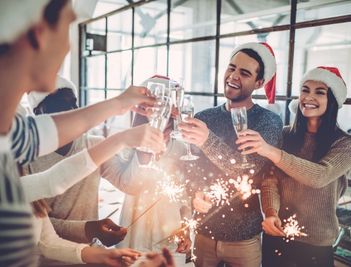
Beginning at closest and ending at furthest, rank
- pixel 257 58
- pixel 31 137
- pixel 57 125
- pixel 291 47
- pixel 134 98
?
pixel 31 137 → pixel 57 125 → pixel 134 98 → pixel 257 58 → pixel 291 47

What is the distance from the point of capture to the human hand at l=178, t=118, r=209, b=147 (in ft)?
5.21

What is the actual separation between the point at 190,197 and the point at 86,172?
952 millimetres

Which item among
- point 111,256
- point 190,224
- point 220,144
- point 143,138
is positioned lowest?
point 190,224

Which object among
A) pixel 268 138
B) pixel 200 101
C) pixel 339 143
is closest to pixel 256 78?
pixel 268 138

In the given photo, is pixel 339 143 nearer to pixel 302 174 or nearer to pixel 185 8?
pixel 302 174

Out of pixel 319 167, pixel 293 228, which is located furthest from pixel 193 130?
pixel 293 228

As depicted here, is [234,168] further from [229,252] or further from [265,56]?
[265,56]

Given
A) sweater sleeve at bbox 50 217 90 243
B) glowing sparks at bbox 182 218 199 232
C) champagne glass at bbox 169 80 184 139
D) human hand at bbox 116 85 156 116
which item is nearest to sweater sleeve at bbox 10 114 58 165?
human hand at bbox 116 85 156 116

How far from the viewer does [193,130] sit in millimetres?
1603

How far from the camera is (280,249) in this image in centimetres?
189

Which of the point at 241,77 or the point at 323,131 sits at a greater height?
the point at 241,77

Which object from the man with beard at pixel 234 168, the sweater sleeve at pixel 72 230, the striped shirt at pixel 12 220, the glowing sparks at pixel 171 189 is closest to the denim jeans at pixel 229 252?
the man with beard at pixel 234 168

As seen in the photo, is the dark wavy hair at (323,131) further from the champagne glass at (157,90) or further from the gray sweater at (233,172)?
the champagne glass at (157,90)

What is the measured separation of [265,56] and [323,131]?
513mm
